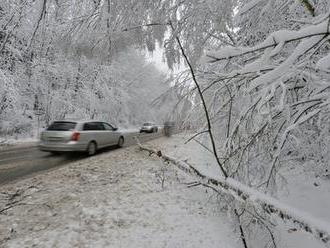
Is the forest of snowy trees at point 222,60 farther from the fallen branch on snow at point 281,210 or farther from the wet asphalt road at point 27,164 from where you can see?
the wet asphalt road at point 27,164

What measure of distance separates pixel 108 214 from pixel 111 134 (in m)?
9.19

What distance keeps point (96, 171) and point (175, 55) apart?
5.62 metres

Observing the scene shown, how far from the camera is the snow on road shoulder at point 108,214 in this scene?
400 cm

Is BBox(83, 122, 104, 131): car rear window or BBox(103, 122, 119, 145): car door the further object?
BBox(103, 122, 119, 145): car door

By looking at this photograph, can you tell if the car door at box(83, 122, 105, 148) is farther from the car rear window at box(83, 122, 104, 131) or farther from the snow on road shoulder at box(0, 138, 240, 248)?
the snow on road shoulder at box(0, 138, 240, 248)

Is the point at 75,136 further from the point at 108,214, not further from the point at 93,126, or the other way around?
the point at 108,214

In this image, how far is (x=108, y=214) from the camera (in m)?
4.79

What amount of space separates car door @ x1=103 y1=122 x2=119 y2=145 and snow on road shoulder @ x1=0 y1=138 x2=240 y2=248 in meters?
6.04

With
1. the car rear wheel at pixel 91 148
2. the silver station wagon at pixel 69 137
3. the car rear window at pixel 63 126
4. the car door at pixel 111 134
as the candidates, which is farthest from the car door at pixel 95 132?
the car rear window at pixel 63 126

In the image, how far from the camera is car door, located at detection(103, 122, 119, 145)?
A: 1341 centimetres

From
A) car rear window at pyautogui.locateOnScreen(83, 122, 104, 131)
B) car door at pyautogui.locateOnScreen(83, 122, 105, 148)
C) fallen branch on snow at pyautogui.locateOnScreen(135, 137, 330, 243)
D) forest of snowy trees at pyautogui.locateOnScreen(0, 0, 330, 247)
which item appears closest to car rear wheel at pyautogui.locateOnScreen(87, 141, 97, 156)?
car door at pyautogui.locateOnScreen(83, 122, 105, 148)

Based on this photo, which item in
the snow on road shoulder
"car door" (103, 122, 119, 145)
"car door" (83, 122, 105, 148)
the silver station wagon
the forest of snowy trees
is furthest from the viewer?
"car door" (103, 122, 119, 145)

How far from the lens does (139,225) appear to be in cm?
451

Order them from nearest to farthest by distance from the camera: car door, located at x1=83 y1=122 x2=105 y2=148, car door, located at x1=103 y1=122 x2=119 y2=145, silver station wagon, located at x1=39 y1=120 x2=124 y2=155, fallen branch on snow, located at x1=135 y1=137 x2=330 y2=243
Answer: fallen branch on snow, located at x1=135 y1=137 x2=330 y2=243 → silver station wagon, located at x1=39 y1=120 x2=124 y2=155 → car door, located at x1=83 y1=122 x2=105 y2=148 → car door, located at x1=103 y1=122 x2=119 y2=145
